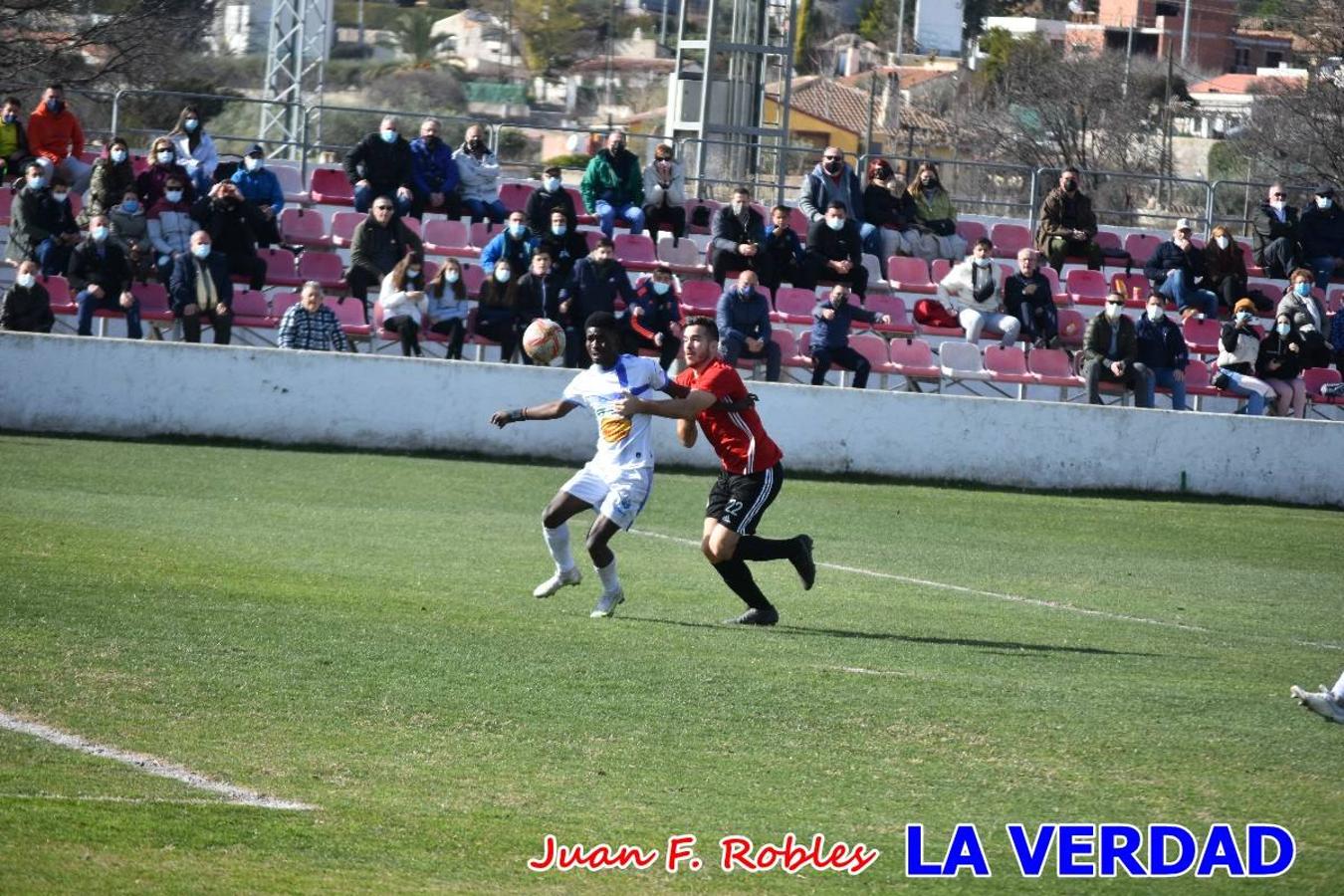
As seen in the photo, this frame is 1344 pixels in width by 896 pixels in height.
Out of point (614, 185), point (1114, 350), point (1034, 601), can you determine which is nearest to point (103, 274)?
point (614, 185)

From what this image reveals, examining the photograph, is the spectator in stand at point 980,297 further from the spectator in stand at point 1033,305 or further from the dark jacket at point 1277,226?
the dark jacket at point 1277,226

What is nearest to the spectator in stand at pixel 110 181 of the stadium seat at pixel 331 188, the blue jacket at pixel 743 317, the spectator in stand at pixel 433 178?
the stadium seat at pixel 331 188

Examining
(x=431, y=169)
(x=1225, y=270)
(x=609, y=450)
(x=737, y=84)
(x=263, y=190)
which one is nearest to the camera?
(x=609, y=450)

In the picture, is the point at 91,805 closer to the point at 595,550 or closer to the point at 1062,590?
the point at 595,550

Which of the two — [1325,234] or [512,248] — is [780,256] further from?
[1325,234]

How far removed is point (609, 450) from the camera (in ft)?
34.9

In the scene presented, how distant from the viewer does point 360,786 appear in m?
6.57

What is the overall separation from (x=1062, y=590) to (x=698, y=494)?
5.44 metres

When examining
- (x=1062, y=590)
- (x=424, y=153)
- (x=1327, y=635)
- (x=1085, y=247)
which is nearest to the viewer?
(x=1327, y=635)

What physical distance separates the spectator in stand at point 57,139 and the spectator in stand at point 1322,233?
1728 cm

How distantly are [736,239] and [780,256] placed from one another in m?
0.64

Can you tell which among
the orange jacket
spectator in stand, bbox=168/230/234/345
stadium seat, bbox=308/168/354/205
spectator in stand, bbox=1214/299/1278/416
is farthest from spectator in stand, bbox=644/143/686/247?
the orange jacket

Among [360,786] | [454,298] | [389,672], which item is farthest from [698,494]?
[360,786]

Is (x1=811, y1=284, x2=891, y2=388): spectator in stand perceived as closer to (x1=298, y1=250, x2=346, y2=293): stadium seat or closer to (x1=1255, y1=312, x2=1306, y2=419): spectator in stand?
(x1=1255, y1=312, x2=1306, y2=419): spectator in stand
